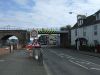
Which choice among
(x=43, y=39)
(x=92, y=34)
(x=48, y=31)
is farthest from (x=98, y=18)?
(x=43, y=39)

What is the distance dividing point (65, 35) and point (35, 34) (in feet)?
276

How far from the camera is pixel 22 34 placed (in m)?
98.2

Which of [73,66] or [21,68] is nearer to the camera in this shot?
[21,68]

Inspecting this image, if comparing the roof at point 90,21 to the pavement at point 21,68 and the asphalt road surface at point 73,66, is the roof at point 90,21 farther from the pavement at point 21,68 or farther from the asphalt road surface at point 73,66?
the pavement at point 21,68

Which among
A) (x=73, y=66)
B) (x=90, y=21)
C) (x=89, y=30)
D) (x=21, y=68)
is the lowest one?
(x=73, y=66)

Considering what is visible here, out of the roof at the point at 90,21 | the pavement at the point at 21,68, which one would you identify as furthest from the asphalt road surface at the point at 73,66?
the roof at the point at 90,21

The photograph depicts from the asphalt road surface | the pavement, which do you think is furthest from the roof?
the pavement

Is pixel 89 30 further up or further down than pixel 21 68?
further up

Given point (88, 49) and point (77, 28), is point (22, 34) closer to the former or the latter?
point (77, 28)

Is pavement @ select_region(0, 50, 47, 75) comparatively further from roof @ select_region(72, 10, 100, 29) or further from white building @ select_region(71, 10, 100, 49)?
roof @ select_region(72, 10, 100, 29)

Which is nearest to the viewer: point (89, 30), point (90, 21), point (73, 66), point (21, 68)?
point (21, 68)

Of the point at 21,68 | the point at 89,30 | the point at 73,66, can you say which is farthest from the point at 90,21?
the point at 21,68

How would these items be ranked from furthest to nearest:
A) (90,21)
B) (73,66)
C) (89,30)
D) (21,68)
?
1. (90,21)
2. (89,30)
3. (73,66)
4. (21,68)

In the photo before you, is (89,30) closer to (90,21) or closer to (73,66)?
(90,21)
